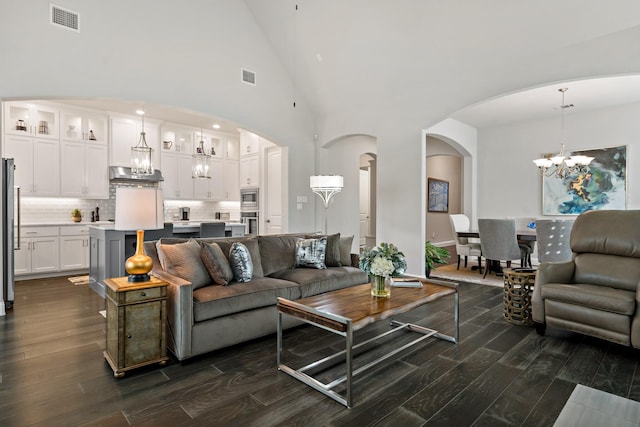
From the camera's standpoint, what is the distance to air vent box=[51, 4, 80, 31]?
4039 millimetres

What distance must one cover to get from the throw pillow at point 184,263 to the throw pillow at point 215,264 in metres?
0.05

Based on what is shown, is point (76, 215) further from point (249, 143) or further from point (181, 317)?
point (181, 317)

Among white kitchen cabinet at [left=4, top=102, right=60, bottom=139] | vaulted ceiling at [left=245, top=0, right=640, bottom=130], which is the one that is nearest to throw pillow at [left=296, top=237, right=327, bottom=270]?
vaulted ceiling at [left=245, top=0, right=640, bottom=130]

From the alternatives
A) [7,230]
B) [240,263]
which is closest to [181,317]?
[240,263]

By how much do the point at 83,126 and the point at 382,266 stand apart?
674 centimetres

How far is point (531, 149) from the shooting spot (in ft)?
23.4

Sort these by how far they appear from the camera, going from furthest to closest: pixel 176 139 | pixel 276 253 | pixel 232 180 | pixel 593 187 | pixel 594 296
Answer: pixel 232 180 → pixel 176 139 → pixel 593 187 → pixel 276 253 → pixel 594 296

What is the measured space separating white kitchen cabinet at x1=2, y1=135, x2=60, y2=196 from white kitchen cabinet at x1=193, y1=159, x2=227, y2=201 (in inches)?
105

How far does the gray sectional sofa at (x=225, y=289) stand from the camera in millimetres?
2635

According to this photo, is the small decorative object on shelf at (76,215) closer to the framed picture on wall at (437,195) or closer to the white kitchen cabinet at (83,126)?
the white kitchen cabinet at (83,126)

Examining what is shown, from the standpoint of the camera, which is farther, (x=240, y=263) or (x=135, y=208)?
(x=240, y=263)

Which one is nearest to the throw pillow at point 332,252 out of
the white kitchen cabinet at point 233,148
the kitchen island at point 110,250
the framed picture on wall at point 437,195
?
the kitchen island at point 110,250

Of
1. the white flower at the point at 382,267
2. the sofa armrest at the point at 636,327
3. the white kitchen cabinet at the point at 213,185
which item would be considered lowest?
the sofa armrest at the point at 636,327

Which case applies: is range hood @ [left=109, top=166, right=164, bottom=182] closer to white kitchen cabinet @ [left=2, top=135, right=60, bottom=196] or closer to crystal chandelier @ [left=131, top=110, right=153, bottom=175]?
crystal chandelier @ [left=131, top=110, right=153, bottom=175]
